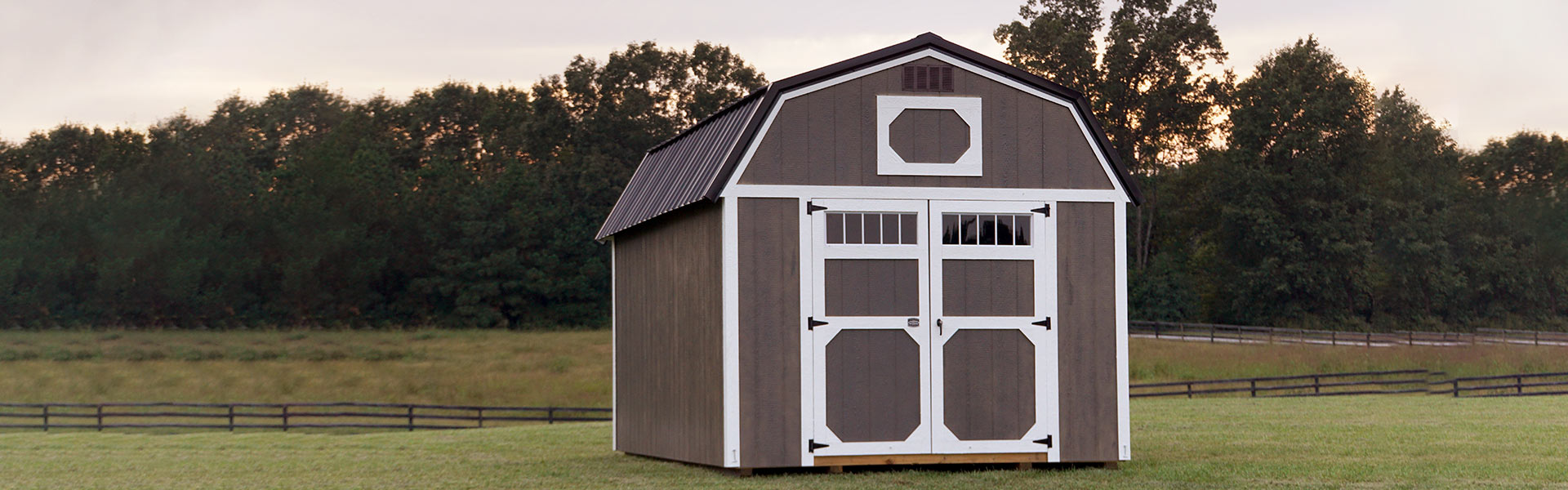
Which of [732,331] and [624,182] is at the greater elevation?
[624,182]

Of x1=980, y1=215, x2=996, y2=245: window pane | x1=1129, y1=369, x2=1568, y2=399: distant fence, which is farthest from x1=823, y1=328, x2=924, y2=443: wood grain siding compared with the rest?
x1=1129, y1=369, x2=1568, y2=399: distant fence

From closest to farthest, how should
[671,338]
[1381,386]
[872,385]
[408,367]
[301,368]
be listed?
1. [872,385]
2. [671,338]
3. [1381,386]
4. [301,368]
5. [408,367]

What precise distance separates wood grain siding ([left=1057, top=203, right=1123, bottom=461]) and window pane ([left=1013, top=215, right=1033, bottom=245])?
11.7 inches

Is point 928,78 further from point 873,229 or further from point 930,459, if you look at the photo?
point 930,459

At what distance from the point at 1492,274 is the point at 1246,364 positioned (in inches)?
898

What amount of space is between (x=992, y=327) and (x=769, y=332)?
2076mm

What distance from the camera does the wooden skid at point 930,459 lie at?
12.3 m

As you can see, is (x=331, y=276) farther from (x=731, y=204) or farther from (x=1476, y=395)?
(x=731, y=204)

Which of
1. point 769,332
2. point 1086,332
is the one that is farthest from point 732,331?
point 1086,332

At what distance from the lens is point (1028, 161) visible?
12805 millimetres

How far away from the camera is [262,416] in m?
28.0

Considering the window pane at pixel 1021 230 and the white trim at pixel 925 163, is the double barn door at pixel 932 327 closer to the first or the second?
the window pane at pixel 1021 230

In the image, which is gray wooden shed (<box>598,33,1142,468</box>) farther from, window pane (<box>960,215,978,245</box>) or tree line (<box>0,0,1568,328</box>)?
tree line (<box>0,0,1568,328</box>)

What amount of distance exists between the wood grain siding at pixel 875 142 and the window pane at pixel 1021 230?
0.98 feet
